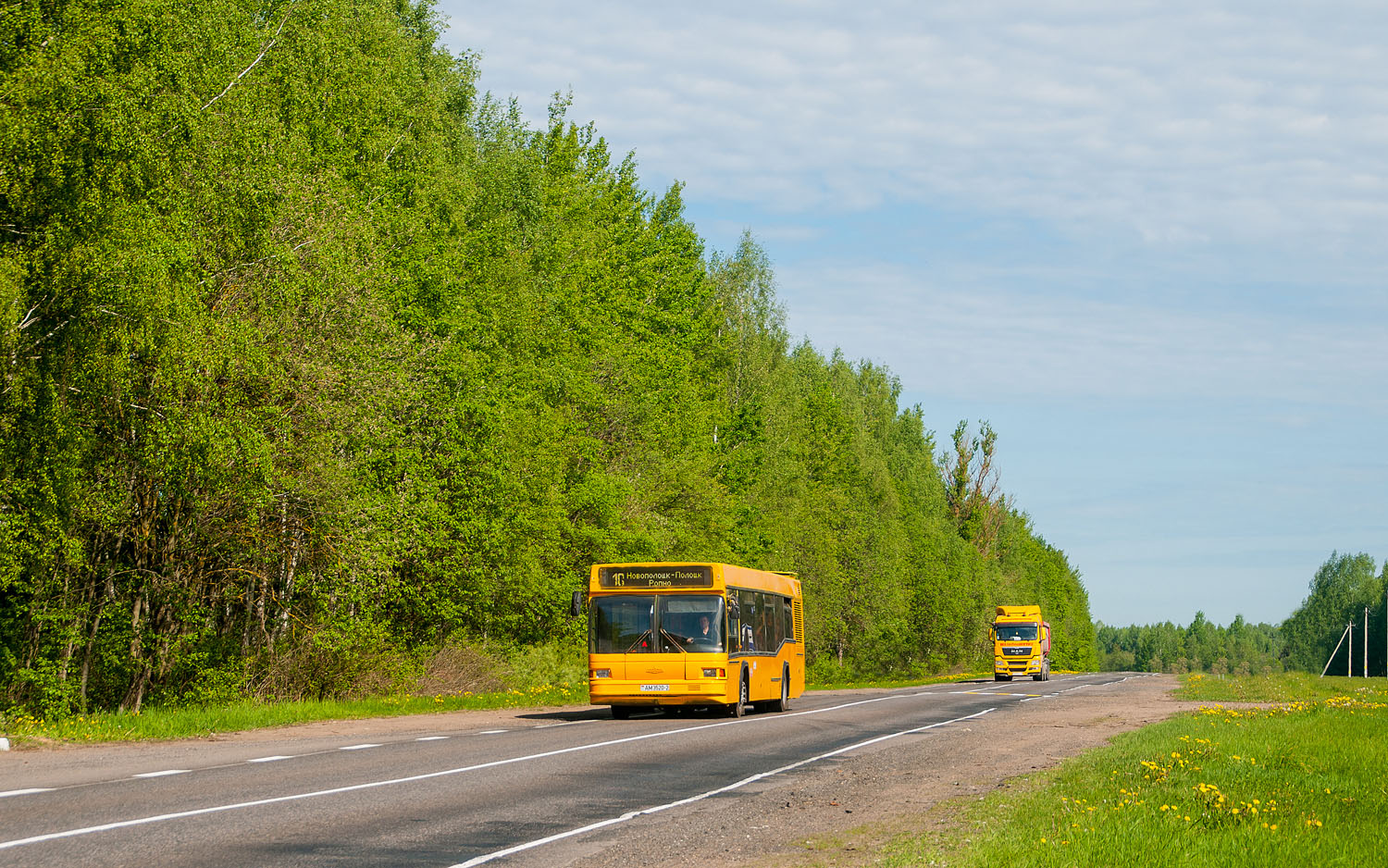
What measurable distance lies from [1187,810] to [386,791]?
742 cm

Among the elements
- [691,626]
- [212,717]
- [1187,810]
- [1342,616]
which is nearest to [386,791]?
[1187,810]

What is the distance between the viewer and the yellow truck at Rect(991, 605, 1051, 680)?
60625 millimetres

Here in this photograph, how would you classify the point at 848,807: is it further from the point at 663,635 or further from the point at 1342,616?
the point at 1342,616

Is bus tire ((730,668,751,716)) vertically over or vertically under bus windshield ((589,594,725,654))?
under

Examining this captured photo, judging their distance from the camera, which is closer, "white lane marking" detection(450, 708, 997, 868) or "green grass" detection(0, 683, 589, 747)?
"white lane marking" detection(450, 708, 997, 868)

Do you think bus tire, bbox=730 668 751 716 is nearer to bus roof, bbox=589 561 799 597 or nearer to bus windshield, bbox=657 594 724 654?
bus windshield, bbox=657 594 724 654

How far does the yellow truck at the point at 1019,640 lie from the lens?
60.6 meters

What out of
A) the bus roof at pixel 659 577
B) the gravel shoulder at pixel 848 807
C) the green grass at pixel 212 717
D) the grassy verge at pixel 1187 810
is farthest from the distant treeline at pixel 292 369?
the grassy verge at pixel 1187 810

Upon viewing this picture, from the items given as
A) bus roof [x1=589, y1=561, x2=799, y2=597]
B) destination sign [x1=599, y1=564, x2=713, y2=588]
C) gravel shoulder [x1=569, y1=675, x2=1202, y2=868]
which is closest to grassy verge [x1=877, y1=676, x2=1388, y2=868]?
gravel shoulder [x1=569, y1=675, x2=1202, y2=868]

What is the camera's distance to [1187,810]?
1087 centimetres

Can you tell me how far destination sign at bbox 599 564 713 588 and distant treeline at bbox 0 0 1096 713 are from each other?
3.89 m

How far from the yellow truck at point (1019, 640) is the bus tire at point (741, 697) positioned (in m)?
36.1

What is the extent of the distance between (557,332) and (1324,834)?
29.5m

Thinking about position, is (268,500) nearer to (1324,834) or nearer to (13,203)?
(13,203)
